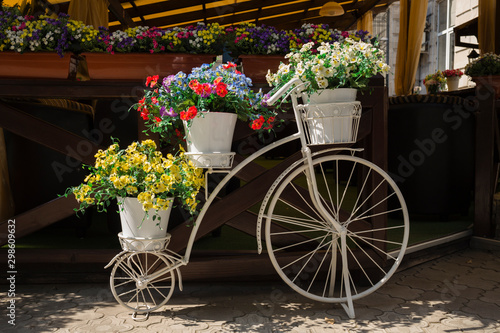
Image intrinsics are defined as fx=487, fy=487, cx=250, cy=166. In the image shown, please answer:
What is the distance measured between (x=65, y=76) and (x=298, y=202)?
4.82 feet

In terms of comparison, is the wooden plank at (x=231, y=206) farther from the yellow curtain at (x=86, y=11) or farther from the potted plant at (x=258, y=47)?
the yellow curtain at (x=86, y=11)

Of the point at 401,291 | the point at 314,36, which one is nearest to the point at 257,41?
the point at 314,36

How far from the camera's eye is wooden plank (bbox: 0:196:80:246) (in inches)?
108

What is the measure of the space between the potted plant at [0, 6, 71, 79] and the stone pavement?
1.24m

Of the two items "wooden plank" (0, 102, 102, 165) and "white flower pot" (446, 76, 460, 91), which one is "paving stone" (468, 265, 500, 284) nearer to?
"wooden plank" (0, 102, 102, 165)

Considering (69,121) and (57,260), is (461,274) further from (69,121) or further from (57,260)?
(69,121)

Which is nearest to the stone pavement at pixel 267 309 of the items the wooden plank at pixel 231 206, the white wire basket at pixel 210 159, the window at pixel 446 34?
the wooden plank at pixel 231 206

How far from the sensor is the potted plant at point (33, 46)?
99.4 inches

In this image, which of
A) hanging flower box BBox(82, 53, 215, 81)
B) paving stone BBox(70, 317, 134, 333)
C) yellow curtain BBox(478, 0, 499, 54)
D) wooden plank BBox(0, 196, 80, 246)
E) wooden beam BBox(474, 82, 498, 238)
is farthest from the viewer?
yellow curtain BBox(478, 0, 499, 54)

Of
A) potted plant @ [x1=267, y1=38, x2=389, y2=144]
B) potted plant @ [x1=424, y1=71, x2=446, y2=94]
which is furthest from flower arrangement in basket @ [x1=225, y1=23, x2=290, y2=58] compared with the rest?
potted plant @ [x1=424, y1=71, x2=446, y2=94]

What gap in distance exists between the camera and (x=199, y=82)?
211cm

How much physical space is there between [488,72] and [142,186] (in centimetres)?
303

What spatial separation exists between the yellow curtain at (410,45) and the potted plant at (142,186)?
479 cm

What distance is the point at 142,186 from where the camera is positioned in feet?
7.20
